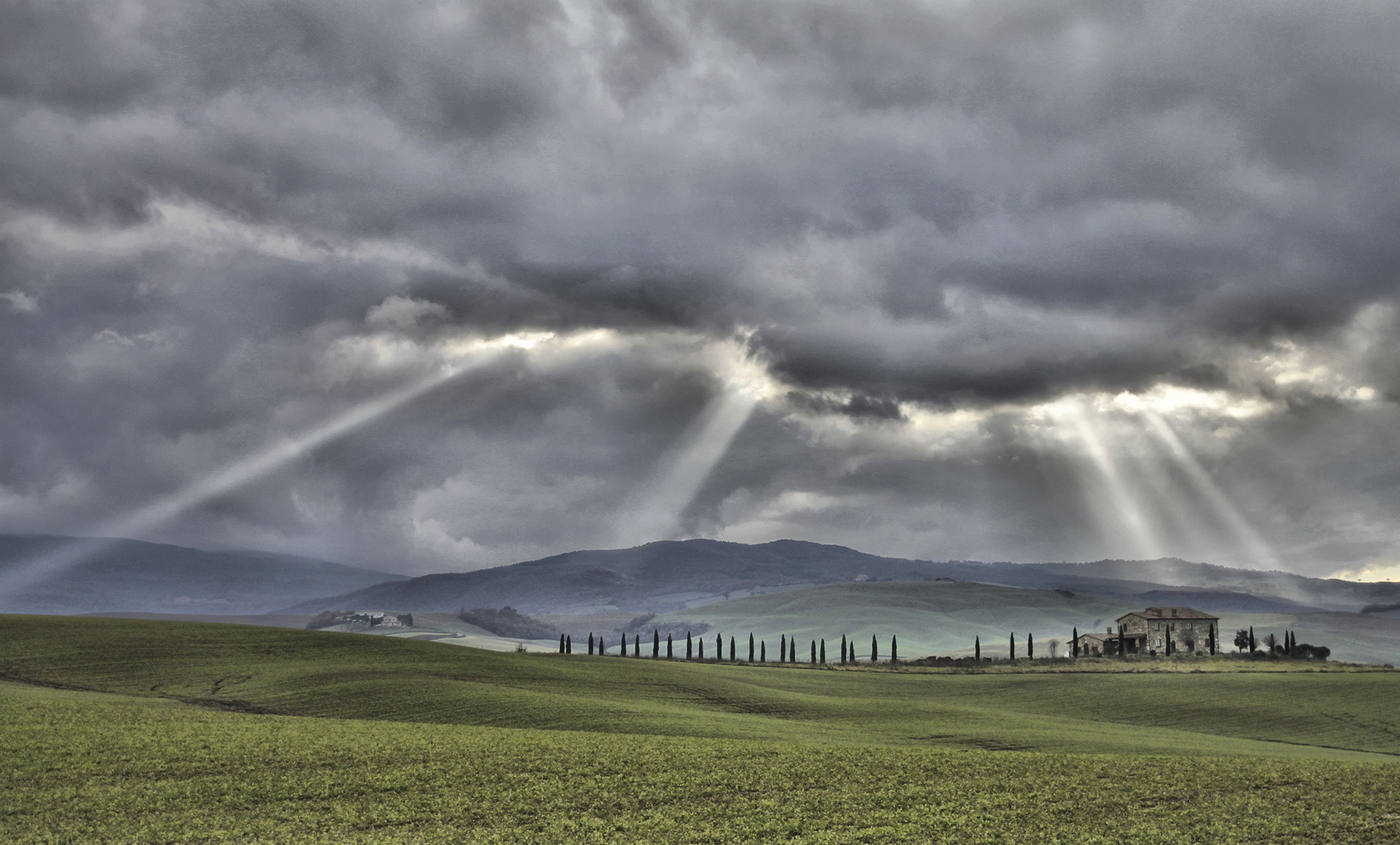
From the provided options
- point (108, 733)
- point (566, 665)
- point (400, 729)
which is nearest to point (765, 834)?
point (400, 729)

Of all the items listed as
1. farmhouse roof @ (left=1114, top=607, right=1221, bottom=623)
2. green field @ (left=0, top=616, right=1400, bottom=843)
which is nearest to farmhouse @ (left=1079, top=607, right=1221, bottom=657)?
farmhouse roof @ (left=1114, top=607, right=1221, bottom=623)

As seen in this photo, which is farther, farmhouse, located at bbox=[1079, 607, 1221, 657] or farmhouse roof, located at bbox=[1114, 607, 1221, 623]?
farmhouse roof, located at bbox=[1114, 607, 1221, 623]

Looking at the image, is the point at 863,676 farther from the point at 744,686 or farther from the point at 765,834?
Result: the point at 765,834

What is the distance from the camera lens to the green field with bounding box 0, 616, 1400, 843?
99.0ft

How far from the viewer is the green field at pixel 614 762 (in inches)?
1188

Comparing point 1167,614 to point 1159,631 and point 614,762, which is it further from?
point 614,762

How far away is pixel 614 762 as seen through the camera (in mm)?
40188

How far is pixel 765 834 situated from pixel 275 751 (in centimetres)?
2275

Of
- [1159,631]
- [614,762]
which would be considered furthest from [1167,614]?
[614,762]

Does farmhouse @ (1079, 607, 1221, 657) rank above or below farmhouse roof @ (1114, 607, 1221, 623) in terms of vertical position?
below

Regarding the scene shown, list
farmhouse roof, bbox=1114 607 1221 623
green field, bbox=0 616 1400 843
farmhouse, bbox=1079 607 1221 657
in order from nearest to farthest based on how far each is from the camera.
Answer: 1. green field, bbox=0 616 1400 843
2. farmhouse, bbox=1079 607 1221 657
3. farmhouse roof, bbox=1114 607 1221 623

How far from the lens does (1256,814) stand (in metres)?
32.0

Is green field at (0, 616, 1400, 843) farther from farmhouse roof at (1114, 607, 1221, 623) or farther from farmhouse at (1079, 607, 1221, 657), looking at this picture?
farmhouse roof at (1114, 607, 1221, 623)

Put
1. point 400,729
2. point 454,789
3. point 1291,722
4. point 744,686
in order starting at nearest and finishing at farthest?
point 454,789 → point 400,729 → point 1291,722 → point 744,686
